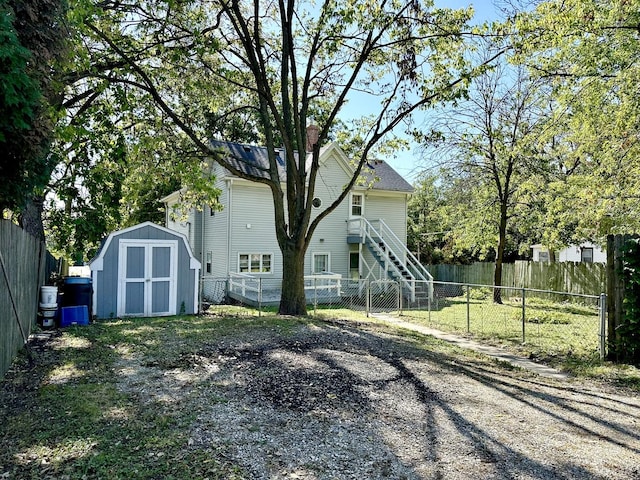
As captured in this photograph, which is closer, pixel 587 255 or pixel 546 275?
pixel 546 275

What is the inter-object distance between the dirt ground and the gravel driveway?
0.02 m

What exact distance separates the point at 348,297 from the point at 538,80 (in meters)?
11.4

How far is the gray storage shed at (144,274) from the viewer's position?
1130 cm

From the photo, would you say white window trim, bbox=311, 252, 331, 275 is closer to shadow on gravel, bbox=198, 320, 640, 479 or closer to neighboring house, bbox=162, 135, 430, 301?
neighboring house, bbox=162, 135, 430, 301

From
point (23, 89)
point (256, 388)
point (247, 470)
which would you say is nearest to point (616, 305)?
point (256, 388)

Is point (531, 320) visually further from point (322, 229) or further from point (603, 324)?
point (322, 229)

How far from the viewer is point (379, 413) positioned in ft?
15.8

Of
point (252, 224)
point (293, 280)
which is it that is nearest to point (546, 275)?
point (252, 224)

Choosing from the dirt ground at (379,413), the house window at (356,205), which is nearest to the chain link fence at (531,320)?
the dirt ground at (379,413)

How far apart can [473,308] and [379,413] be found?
13423mm

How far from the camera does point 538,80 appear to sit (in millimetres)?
12281

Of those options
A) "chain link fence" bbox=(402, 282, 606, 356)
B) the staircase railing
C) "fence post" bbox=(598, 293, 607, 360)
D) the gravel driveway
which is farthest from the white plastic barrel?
the staircase railing

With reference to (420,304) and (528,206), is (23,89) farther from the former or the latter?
(528,206)

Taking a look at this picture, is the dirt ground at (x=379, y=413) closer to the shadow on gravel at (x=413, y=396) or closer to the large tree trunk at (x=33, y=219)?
the shadow on gravel at (x=413, y=396)
